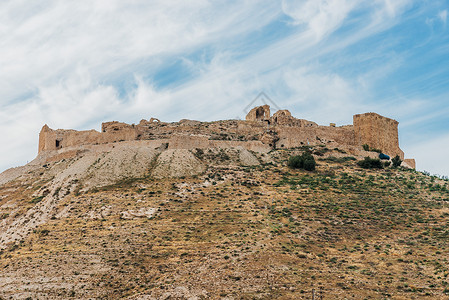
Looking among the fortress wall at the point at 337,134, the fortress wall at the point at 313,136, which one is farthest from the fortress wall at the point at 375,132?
the fortress wall at the point at 313,136

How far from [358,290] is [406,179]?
57.2ft

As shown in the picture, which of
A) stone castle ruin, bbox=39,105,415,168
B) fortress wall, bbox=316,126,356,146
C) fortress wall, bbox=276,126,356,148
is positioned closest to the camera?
stone castle ruin, bbox=39,105,415,168

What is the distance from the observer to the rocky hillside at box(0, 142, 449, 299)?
1978 centimetres

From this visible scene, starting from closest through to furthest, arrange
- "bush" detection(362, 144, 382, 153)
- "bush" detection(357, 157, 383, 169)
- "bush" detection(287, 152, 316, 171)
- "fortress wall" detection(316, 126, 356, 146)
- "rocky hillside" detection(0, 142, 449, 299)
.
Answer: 1. "rocky hillside" detection(0, 142, 449, 299)
2. "bush" detection(287, 152, 316, 171)
3. "bush" detection(357, 157, 383, 169)
4. "fortress wall" detection(316, 126, 356, 146)
5. "bush" detection(362, 144, 382, 153)

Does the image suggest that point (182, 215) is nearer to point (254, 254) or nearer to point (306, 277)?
point (254, 254)

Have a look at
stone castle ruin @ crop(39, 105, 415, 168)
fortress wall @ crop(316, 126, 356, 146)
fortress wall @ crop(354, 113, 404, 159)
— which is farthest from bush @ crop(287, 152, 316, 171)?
fortress wall @ crop(354, 113, 404, 159)

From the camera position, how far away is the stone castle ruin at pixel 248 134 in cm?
3897

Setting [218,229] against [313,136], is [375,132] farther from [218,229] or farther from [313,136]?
[218,229]

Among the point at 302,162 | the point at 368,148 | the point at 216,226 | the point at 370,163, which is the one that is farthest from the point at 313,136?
the point at 216,226

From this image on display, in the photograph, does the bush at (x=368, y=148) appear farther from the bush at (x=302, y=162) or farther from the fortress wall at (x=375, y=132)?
the bush at (x=302, y=162)

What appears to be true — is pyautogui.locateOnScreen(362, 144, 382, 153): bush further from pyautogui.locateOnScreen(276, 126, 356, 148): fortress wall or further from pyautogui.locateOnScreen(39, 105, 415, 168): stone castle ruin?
pyautogui.locateOnScreen(276, 126, 356, 148): fortress wall

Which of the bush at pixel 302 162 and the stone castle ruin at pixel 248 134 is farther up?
the stone castle ruin at pixel 248 134

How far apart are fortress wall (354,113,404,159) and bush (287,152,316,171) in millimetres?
10705

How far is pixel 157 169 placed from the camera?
106ft
